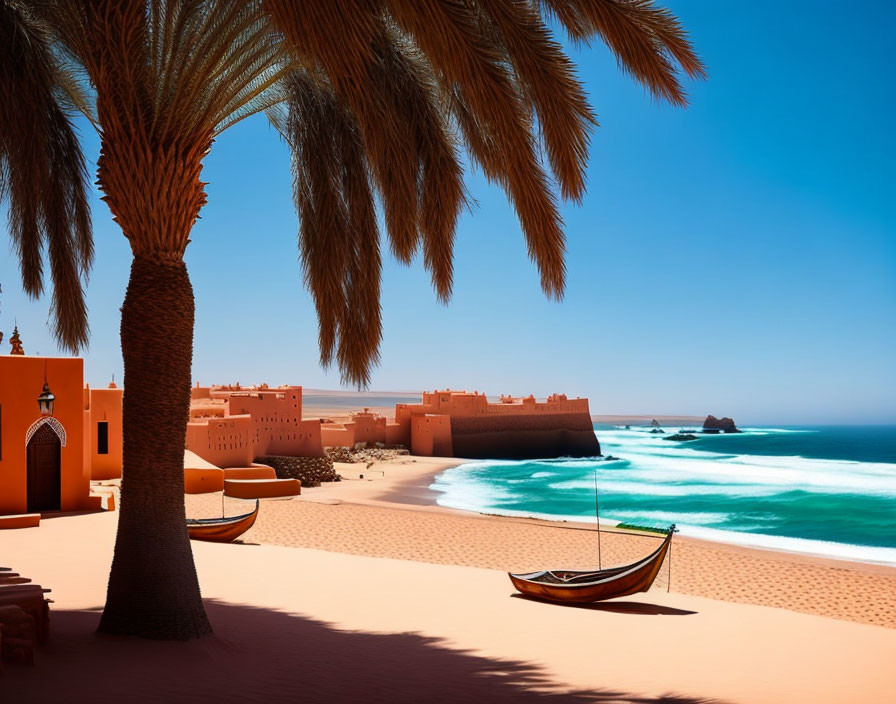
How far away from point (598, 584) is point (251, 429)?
21339mm

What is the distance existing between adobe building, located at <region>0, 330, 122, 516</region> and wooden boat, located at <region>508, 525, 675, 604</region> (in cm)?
903

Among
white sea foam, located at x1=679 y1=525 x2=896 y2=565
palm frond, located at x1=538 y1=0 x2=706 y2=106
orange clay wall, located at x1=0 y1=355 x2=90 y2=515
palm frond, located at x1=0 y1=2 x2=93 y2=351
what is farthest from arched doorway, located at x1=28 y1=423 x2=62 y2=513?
white sea foam, located at x1=679 y1=525 x2=896 y2=565

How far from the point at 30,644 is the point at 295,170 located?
14.6ft

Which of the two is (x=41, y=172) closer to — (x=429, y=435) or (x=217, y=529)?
(x=217, y=529)

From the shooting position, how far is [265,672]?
17.6 ft

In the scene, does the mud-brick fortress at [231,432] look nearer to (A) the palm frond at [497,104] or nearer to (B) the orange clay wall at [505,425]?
(B) the orange clay wall at [505,425]

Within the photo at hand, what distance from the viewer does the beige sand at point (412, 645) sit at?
502 centimetres

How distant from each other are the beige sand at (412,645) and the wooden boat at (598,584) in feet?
1.01

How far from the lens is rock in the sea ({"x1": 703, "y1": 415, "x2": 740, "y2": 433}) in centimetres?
13875

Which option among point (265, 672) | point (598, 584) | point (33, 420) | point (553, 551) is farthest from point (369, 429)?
point (265, 672)

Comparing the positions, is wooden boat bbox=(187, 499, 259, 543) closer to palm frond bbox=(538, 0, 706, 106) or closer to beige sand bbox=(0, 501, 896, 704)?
beige sand bbox=(0, 501, 896, 704)

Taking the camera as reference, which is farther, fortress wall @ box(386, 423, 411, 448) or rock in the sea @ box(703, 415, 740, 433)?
rock in the sea @ box(703, 415, 740, 433)

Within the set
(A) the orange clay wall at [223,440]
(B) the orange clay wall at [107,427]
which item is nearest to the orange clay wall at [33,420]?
(B) the orange clay wall at [107,427]

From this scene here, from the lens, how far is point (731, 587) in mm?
14336
